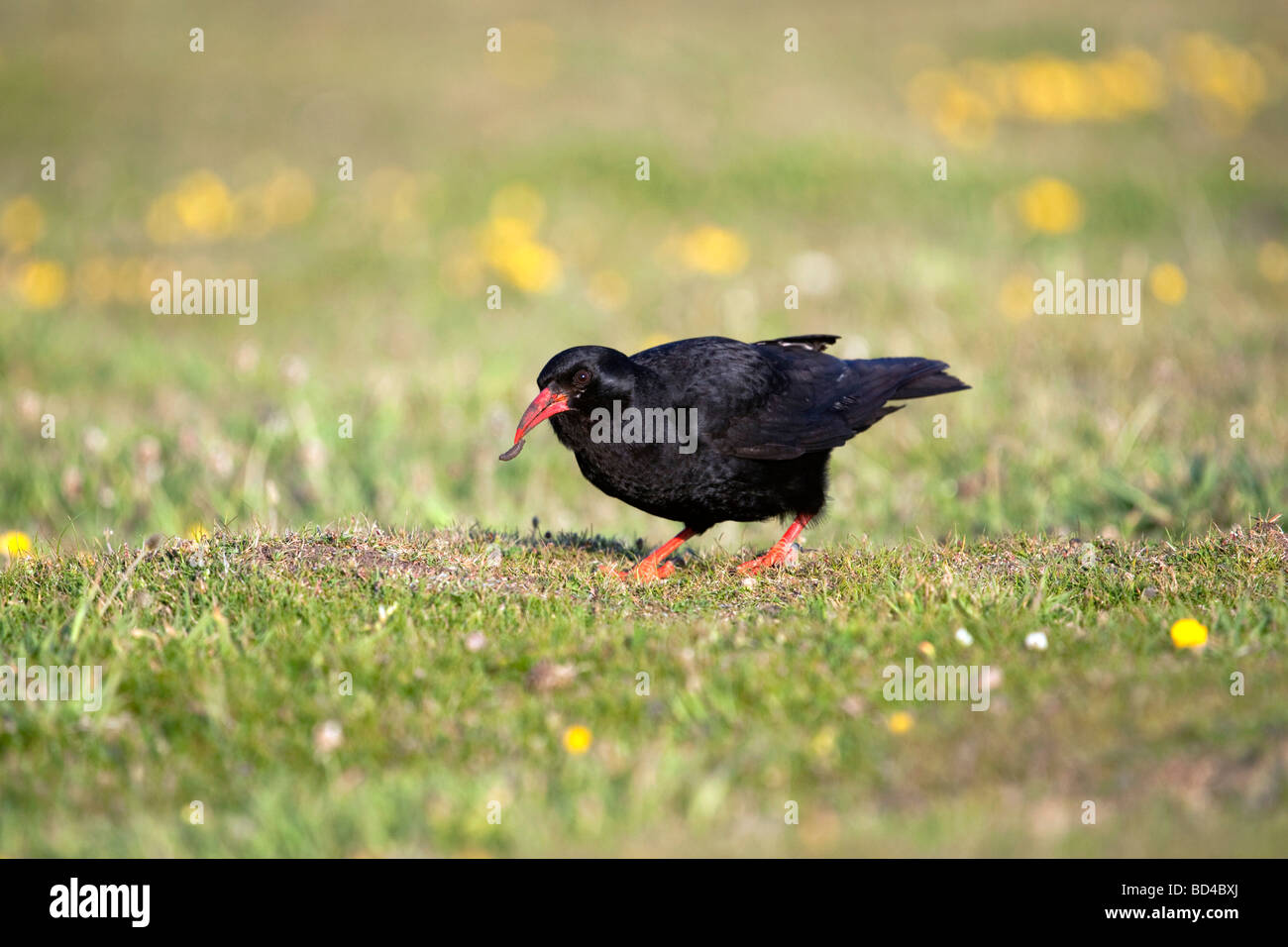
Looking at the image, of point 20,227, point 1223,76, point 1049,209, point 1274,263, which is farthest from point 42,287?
point 1223,76

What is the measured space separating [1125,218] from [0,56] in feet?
48.8

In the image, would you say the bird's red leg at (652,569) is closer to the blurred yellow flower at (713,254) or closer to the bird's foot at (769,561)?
the bird's foot at (769,561)

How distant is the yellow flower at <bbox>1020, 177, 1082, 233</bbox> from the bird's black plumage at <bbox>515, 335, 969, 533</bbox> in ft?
23.0

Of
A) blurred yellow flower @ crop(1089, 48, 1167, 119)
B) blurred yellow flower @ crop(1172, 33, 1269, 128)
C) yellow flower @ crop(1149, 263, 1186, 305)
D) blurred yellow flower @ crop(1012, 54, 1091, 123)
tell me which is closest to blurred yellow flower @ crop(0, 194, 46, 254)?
yellow flower @ crop(1149, 263, 1186, 305)

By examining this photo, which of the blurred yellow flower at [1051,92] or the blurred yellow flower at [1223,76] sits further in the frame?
the blurred yellow flower at [1223,76]

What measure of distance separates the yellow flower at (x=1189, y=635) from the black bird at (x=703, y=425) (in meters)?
1.80

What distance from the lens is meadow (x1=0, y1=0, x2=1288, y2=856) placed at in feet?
12.9

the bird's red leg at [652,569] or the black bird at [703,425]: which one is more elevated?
the black bird at [703,425]

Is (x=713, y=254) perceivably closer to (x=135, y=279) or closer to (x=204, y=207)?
(x=204, y=207)

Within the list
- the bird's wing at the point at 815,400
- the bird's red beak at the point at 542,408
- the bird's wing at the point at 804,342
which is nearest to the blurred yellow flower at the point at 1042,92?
the bird's wing at the point at 804,342

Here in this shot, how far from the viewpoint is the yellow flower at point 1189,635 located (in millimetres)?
4527

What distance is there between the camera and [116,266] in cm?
1329

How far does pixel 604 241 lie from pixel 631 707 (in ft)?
31.2

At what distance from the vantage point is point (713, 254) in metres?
12.1
